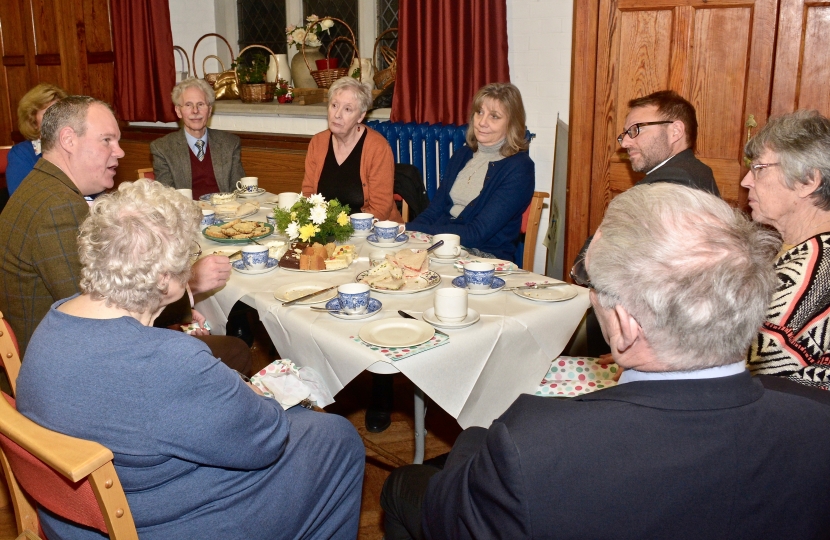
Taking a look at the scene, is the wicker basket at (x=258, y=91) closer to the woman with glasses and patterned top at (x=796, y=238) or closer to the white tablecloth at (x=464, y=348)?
the white tablecloth at (x=464, y=348)

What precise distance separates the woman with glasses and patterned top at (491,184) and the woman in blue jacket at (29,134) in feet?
6.37

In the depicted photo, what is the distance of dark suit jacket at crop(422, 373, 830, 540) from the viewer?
947mm

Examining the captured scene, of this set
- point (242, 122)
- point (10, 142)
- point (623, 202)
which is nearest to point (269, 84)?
point (242, 122)

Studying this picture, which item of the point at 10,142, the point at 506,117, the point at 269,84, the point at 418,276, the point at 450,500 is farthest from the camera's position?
the point at 10,142

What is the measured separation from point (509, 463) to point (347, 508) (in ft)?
2.97

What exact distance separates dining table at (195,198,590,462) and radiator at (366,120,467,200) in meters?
2.28

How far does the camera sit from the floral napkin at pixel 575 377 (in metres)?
2.05

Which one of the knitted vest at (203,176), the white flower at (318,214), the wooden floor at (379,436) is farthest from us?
the knitted vest at (203,176)

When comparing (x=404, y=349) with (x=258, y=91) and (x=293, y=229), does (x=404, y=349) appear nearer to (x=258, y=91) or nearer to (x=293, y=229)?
(x=293, y=229)

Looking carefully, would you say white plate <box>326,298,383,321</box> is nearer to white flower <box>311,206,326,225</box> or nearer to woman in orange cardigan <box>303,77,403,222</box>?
white flower <box>311,206,326,225</box>

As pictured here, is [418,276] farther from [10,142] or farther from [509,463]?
[10,142]

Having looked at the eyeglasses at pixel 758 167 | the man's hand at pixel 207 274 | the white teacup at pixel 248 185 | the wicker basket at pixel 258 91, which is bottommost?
the man's hand at pixel 207 274

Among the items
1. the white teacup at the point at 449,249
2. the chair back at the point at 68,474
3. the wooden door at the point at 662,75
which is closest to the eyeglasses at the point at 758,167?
the white teacup at the point at 449,249

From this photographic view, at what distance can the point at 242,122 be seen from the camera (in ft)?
18.1
